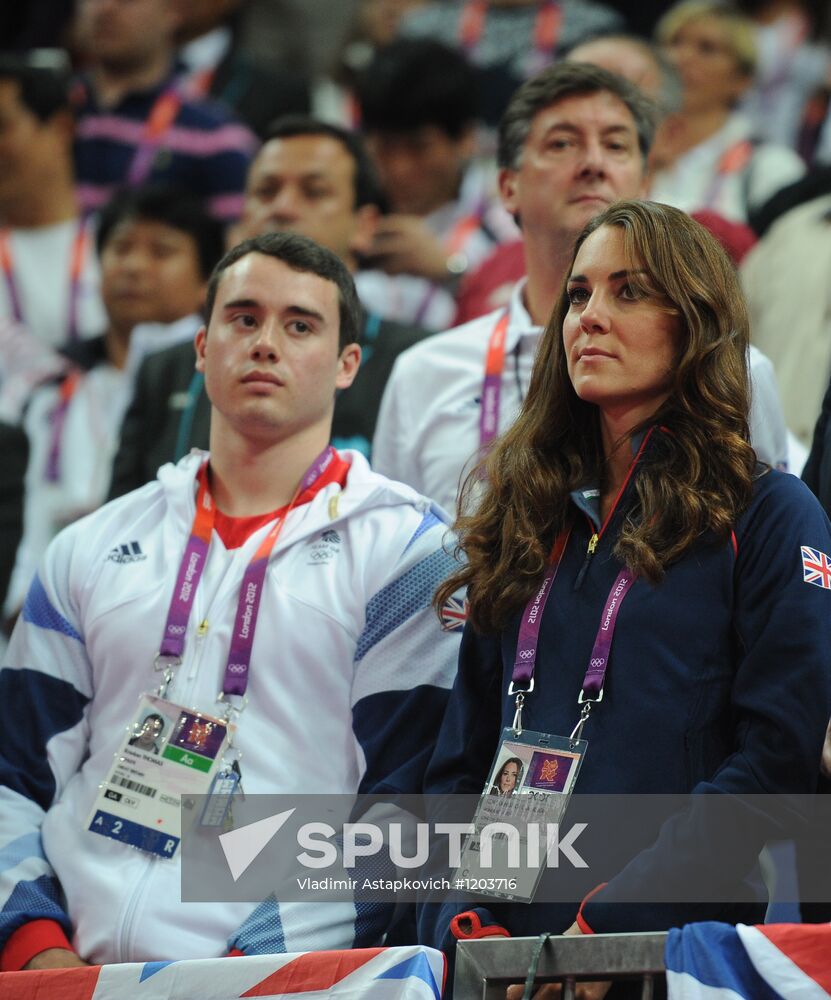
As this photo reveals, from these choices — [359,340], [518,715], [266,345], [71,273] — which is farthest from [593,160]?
[71,273]

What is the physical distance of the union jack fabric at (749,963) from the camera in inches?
109

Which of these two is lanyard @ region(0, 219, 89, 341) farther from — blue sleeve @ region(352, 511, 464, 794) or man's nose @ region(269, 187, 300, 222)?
blue sleeve @ region(352, 511, 464, 794)

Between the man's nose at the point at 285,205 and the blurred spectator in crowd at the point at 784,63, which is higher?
the blurred spectator in crowd at the point at 784,63

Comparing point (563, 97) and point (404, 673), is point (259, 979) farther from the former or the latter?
point (563, 97)

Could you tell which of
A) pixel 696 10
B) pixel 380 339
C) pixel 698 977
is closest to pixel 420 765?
pixel 698 977

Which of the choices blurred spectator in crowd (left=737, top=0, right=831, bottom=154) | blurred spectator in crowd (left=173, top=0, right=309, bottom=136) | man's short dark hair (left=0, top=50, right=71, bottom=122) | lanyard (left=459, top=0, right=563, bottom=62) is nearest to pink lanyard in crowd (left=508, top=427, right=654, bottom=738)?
man's short dark hair (left=0, top=50, right=71, bottom=122)

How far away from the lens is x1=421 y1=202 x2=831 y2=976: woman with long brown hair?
3037mm

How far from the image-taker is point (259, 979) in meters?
3.07

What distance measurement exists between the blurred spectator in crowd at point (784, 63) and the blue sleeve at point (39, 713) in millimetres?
5745

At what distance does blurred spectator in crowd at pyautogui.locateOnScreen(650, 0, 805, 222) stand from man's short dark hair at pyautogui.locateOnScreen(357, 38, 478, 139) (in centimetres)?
96

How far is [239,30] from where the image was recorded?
9562 mm

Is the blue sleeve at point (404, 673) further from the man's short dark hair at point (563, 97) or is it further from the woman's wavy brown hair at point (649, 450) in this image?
the man's short dark hair at point (563, 97)

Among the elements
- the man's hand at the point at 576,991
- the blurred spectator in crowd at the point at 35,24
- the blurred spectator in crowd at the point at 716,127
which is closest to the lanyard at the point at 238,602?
the man's hand at the point at 576,991

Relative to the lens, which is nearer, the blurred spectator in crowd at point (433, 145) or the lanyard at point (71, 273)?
the lanyard at point (71, 273)
